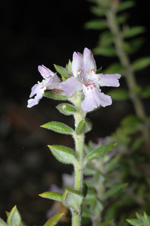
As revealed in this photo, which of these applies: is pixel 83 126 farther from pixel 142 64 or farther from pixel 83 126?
pixel 142 64

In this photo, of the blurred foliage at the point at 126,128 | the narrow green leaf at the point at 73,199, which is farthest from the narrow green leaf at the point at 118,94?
the narrow green leaf at the point at 73,199

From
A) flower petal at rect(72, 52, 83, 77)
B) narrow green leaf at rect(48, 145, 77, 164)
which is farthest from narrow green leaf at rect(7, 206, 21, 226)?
flower petal at rect(72, 52, 83, 77)

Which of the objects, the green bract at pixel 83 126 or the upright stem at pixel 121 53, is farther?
the upright stem at pixel 121 53

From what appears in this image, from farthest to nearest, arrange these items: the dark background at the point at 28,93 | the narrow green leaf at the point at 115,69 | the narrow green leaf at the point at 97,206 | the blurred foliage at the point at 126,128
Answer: the dark background at the point at 28,93 < the narrow green leaf at the point at 115,69 < the blurred foliage at the point at 126,128 < the narrow green leaf at the point at 97,206

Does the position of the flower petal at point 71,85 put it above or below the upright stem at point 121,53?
below

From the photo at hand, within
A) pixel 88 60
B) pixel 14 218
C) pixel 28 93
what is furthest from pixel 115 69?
pixel 28 93

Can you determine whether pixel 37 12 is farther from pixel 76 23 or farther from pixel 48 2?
pixel 76 23

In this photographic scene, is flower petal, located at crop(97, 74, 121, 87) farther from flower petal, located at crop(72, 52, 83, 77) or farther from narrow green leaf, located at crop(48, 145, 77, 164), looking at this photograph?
narrow green leaf, located at crop(48, 145, 77, 164)

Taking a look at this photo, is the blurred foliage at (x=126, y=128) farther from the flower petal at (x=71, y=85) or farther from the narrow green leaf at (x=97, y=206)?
the flower petal at (x=71, y=85)
